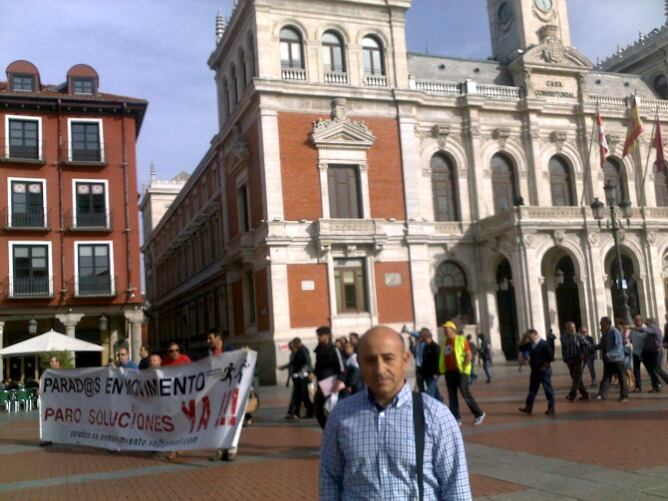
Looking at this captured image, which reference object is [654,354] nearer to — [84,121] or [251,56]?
[251,56]

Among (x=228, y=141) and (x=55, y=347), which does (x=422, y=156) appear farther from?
(x=55, y=347)

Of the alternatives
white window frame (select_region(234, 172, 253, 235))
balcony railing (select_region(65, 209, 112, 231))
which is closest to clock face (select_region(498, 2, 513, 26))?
white window frame (select_region(234, 172, 253, 235))

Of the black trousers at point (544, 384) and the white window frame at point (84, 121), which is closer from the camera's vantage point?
the black trousers at point (544, 384)

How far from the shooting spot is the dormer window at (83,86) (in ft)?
117

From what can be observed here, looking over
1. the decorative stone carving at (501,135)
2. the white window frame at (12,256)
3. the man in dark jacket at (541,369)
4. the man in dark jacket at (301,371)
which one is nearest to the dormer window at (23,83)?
the white window frame at (12,256)

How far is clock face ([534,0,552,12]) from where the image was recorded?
4200 cm

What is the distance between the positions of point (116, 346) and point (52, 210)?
24.7ft

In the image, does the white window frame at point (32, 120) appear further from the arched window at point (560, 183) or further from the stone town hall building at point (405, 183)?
the arched window at point (560, 183)

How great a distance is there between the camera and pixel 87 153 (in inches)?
1371

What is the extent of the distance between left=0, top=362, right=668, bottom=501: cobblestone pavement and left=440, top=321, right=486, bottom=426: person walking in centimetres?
47

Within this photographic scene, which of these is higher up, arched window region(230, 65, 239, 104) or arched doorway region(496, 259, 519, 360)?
arched window region(230, 65, 239, 104)

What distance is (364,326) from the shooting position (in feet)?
104

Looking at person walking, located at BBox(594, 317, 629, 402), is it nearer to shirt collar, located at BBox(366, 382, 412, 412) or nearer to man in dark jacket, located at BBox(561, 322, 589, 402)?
man in dark jacket, located at BBox(561, 322, 589, 402)

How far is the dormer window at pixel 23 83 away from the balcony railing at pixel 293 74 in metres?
13.4
